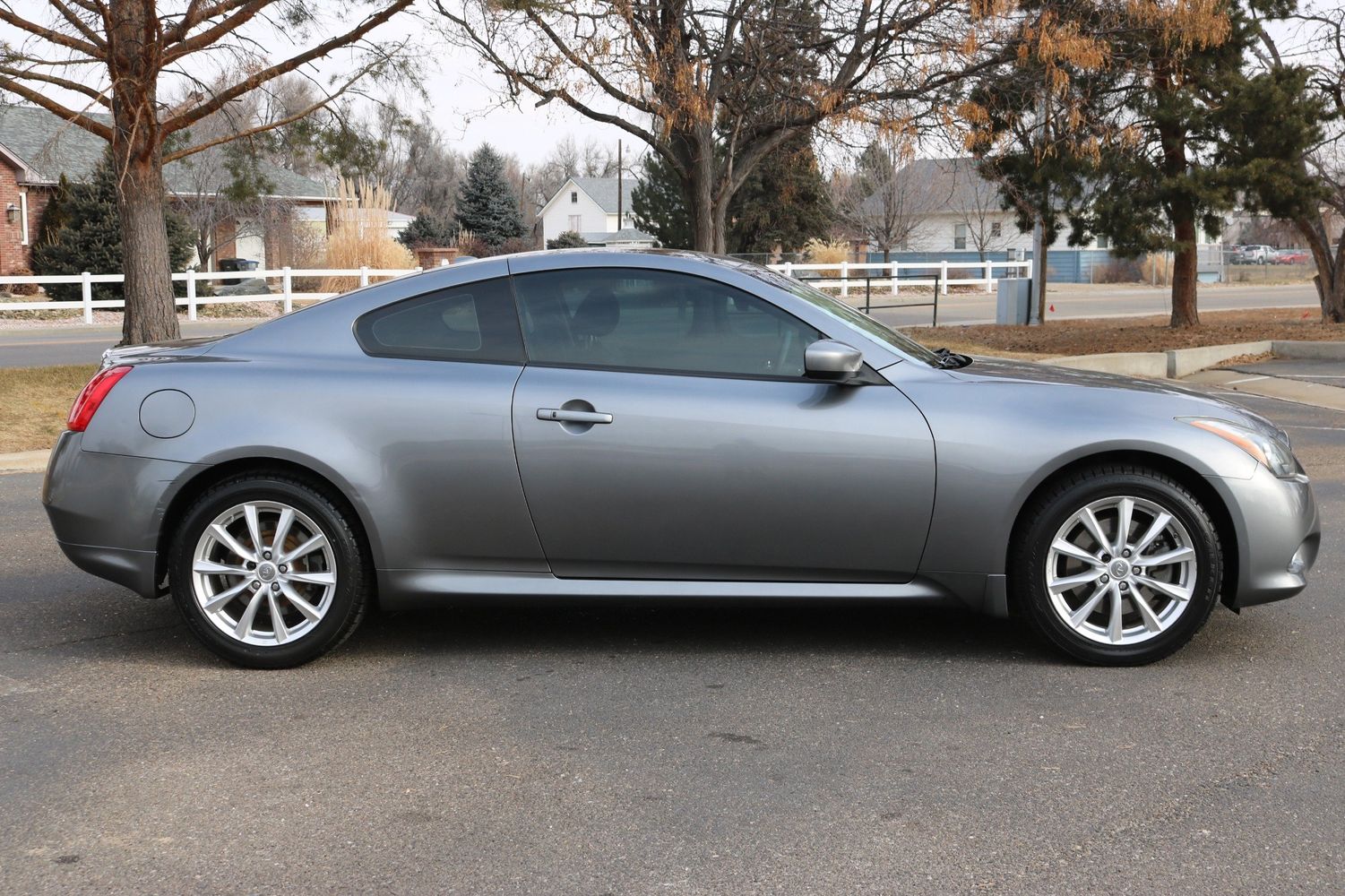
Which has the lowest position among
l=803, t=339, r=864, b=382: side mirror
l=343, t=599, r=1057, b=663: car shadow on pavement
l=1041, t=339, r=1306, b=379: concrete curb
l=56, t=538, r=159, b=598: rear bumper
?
Answer: l=343, t=599, r=1057, b=663: car shadow on pavement

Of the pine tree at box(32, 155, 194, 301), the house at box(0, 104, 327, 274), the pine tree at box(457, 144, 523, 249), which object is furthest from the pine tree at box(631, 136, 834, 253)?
the pine tree at box(457, 144, 523, 249)

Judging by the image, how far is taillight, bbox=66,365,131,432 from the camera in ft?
17.0

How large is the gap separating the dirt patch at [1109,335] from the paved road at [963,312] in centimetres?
399

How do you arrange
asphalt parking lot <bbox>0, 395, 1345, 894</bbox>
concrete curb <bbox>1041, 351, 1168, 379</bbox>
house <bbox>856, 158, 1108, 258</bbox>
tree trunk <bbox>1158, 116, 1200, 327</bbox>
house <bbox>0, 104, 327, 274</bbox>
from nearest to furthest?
1. asphalt parking lot <bbox>0, 395, 1345, 894</bbox>
2. concrete curb <bbox>1041, 351, 1168, 379</bbox>
3. tree trunk <bbox>1158, 116, 1200, 327</bbox>
4. house <bbox>0, 104, 327, 274</bbox>
5. house <bbox>856, 158, 1108, 258</bbox>

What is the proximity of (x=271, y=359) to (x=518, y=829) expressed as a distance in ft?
7.73

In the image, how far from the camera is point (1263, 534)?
4902 mm

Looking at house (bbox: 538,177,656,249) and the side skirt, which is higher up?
house (bbox: 538,177,656,249)

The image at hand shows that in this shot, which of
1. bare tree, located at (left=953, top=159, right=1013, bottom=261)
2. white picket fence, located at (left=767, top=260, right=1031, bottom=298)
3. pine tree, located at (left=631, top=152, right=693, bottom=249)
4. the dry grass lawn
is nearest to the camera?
the dry grass lawn

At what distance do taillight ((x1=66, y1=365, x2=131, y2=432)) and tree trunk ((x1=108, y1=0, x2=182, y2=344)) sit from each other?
8579mm

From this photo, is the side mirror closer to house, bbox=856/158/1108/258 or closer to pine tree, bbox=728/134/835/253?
pine tree, bbox=728/134/835/253

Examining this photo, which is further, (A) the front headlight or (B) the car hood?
(B) the car hood

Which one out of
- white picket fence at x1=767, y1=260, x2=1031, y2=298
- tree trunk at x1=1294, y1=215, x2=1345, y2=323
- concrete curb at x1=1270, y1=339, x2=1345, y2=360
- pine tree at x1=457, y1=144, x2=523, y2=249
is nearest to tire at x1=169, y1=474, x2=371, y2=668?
concrete curb at x1=1270, y1=339, x2=1345, y2=360

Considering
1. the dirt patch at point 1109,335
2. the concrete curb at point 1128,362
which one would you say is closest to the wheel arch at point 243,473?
the concrete curb at point 1128,362

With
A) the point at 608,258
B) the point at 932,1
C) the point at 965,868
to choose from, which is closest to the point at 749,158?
the point at 932,1
